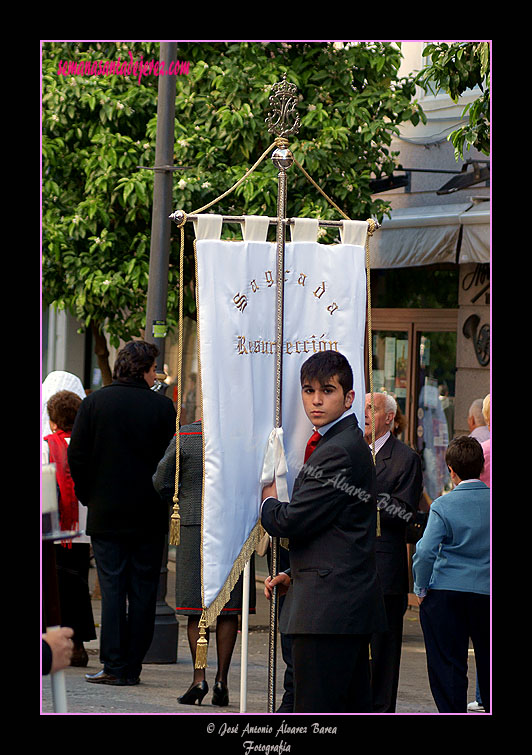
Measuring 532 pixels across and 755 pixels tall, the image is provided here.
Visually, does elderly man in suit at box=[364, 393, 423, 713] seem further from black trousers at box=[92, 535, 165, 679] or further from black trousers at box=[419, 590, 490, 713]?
black trousers at box=[92, 535, 165, 679]

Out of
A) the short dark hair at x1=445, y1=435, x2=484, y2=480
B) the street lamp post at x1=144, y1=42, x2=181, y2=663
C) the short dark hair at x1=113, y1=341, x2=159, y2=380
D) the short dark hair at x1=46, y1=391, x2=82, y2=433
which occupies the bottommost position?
the short dark hair at x1=445, y1=435, x2=484, y2=480

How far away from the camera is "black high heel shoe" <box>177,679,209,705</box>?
7.77 m

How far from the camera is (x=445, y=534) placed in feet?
22.3

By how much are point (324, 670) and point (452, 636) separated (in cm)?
168

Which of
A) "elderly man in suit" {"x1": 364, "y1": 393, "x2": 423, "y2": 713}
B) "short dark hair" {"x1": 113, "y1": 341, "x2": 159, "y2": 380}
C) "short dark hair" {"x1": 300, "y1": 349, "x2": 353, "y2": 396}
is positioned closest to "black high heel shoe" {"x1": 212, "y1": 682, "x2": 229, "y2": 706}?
"elderly man in suit" {"x1": 364, "y1": 393, "x2": 423, "y2": 713}

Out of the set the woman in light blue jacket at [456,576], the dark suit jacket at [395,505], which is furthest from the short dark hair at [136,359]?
the woman in light blue jacket at [456,576]

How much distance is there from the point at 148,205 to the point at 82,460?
140 inches

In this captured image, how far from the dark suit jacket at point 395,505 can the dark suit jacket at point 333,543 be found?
1713 mm

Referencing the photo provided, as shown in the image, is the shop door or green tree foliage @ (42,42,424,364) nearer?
green tree foliage @ (42,42,424,364)

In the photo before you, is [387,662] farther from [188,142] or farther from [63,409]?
[188,142]

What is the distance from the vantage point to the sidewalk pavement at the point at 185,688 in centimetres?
771

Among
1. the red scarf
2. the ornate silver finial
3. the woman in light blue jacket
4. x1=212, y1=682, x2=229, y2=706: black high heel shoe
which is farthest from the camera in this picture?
the red scarf

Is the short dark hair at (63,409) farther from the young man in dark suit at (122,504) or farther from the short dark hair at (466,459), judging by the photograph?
the short dark hair at (466,459)

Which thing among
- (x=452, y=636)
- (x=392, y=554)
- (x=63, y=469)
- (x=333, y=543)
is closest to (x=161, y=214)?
(x=63, y=469)
